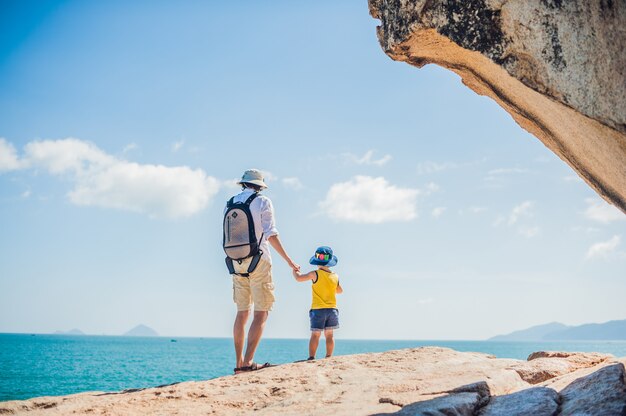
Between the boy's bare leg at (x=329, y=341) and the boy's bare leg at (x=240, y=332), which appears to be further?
the boy's bare leg at (x=329, y=341)

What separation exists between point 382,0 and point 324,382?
3.84 m

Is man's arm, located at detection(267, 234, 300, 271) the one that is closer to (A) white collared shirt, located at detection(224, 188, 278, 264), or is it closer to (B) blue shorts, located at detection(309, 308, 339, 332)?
(A) white collared shirt, located at detection(224, 188, 278, 264)

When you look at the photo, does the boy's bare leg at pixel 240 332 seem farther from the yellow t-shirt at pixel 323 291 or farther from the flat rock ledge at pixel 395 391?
the yellow t-shirt at pixel 323 291

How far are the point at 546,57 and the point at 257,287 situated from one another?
14.5 feet

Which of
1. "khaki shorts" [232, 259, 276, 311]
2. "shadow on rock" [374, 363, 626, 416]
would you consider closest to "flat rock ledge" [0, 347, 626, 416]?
"shadow on rock" [374, 363, 626, 416]

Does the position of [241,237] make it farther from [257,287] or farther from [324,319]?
[324,319]

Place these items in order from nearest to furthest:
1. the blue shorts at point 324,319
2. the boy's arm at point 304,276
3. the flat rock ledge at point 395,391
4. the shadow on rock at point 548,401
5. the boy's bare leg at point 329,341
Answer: the shadow on rock at point 548,401
the flat rock ledge at point 395,391
the boy's arm at point 304,276
the boy's bare leg at point 329,341
the blue shorts at point 324,319

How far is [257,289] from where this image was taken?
6871mm

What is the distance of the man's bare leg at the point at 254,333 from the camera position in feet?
22.1

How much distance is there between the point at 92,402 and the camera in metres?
5.44

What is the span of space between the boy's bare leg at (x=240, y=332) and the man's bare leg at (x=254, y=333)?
18 cm

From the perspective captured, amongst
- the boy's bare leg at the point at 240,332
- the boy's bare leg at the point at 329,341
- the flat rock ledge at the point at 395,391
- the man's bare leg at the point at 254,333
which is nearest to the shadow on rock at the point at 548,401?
the flat rock ledge at the point at 395,391

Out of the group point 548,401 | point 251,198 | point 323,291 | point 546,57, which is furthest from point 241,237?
point 546,57

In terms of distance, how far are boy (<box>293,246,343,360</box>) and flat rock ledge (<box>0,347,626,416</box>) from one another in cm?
167
